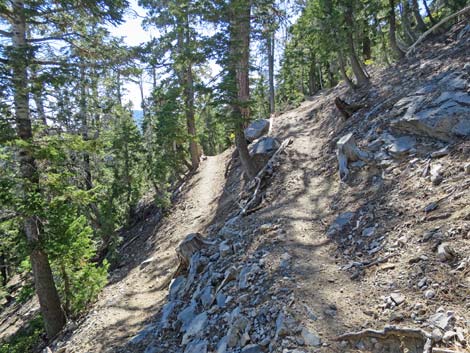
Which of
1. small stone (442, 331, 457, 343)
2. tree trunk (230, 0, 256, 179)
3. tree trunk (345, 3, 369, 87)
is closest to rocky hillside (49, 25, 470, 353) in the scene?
small stone (442, 331, 457, 343)

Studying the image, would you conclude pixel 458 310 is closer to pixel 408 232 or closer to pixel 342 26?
→ pixel 408 232

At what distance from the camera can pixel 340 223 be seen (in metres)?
6.58

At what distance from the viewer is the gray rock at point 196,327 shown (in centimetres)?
553

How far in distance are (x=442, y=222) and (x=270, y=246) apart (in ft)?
9.80

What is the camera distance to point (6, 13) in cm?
709

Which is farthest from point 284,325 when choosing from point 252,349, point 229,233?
point 229,233

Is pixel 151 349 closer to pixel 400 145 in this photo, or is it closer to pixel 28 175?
pixel 28 175

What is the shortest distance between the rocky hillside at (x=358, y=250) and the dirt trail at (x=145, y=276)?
2.38ft

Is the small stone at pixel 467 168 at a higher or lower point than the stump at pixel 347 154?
lower

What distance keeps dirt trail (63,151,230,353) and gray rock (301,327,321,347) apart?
4467mm

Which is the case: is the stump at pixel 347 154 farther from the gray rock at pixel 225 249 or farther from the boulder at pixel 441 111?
the gray rock at pixel 225 249

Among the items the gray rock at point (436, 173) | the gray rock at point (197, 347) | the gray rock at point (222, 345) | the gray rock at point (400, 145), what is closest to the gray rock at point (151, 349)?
the gray rock at point (197, 347)

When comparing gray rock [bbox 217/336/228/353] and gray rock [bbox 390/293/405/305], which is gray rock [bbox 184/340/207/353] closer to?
gray rock [bbox 217/336/228/353]

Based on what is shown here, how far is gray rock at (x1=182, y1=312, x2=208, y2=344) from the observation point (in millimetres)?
5529
